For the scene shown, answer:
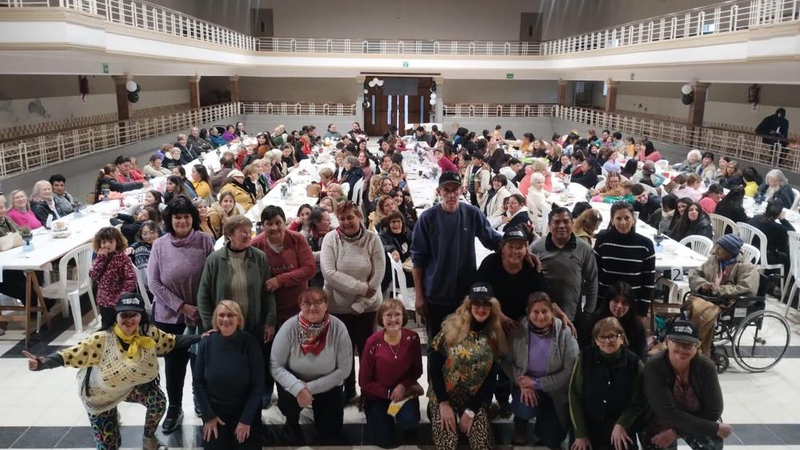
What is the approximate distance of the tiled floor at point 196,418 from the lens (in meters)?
4.67

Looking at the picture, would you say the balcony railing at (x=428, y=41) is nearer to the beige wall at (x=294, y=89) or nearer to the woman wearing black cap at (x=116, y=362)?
the beige wall at (x=294, y=89)

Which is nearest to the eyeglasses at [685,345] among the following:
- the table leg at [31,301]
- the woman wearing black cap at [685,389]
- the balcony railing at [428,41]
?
the woman wearing black cap at [685,389]

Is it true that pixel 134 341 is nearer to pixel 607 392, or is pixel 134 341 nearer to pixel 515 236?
pixel 515 236

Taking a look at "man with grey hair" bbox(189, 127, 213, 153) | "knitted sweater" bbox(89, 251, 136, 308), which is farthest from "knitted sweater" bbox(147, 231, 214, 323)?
"man with grey hair" bbox(189, 127, 213, 153)

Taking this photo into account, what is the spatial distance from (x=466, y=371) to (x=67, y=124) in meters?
16.7

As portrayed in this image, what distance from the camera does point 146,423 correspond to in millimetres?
4500

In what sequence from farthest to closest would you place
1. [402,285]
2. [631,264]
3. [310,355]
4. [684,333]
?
[402,285] < [631,264] < [310,355] < [684,333]

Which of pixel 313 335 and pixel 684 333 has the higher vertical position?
pixel 684 333

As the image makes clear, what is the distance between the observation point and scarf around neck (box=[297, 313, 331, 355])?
4348mm

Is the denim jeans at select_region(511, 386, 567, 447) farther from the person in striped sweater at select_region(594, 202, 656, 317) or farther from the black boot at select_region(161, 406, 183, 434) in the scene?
the black boot at select_region(161, 406, 183, 434)

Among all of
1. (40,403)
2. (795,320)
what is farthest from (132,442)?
(795,320)

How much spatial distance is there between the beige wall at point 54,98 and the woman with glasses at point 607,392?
596 inches

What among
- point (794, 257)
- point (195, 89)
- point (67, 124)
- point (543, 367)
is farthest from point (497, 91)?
point (543, 367)

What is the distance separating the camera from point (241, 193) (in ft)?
29.5
